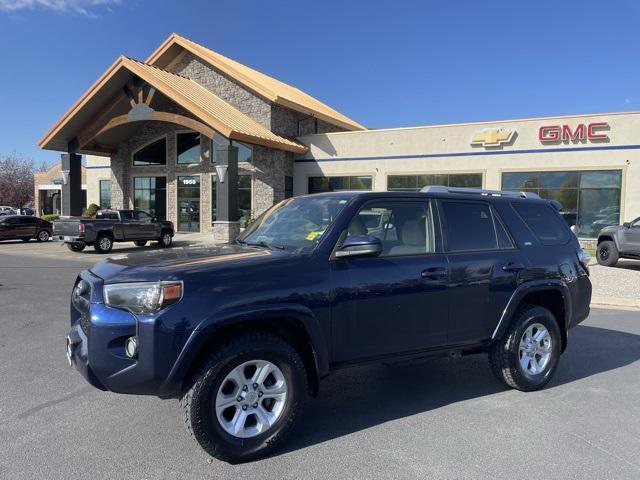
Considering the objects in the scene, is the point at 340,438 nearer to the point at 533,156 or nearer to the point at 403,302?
the point at 403,302

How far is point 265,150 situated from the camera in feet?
86.0

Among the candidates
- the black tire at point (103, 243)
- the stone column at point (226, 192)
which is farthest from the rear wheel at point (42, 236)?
the stone column at point (226, 192)

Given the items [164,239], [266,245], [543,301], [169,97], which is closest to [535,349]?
[543,301]

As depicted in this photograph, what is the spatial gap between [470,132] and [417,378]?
19887mm

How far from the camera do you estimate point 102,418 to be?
396cm

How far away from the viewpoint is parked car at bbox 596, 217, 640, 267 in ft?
47.0

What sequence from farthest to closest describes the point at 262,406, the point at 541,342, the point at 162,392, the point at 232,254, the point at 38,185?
the point at 38,185
the point at 541,342
the point at 232,254
the point at 262,406
the point at 162,392

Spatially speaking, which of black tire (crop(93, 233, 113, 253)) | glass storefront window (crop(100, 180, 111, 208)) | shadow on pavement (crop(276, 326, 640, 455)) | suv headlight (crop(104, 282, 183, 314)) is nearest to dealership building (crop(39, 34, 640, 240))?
glass storefront window (crop(100, 180, 111, 208))

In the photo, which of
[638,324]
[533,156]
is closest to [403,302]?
[638,324]

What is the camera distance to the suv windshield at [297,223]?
12.8 feet

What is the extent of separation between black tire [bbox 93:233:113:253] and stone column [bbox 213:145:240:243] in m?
4.22

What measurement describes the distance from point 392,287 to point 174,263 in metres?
1.58

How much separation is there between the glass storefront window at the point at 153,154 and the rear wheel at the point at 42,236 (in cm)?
732

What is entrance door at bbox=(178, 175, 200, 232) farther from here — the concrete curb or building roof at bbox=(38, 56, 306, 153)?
the concrete curb
